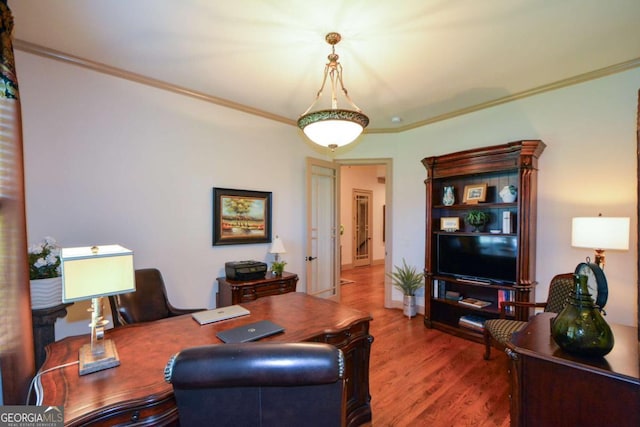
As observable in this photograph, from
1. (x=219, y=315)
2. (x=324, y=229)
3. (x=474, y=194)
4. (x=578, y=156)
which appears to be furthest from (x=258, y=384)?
(x=324, y=229)

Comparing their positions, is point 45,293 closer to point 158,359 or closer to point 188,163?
point 158,359

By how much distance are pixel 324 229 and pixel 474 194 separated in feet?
7.19

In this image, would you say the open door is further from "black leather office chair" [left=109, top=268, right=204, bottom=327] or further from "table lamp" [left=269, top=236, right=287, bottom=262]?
"black leather office chair" [left=109, top=268, right=204, bottom=327]

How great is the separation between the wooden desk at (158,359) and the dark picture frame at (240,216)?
152 centimetres

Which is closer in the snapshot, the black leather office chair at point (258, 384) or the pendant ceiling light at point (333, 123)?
the black leather office chair at point (258, 384)

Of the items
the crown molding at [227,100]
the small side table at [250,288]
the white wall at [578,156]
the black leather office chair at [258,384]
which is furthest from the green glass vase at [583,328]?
the small side table at [250,288]

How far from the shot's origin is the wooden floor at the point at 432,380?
212 cm

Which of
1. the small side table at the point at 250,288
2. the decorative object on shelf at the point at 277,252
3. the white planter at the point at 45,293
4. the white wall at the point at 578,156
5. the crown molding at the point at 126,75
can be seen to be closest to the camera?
the white planter at the point at 45,293

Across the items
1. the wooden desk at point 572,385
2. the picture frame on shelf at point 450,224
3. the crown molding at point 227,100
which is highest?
the crown molding at point 227,100

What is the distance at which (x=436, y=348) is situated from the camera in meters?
3.22

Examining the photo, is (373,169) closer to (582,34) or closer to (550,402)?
(582,34)

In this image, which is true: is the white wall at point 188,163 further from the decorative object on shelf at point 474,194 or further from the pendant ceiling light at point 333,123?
the pendant ceiling light at point 333,123

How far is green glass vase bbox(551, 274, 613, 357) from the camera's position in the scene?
1.32 m

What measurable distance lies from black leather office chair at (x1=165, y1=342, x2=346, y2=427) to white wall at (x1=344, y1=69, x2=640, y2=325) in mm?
3214
